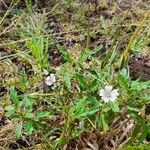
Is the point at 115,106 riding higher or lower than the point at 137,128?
higher

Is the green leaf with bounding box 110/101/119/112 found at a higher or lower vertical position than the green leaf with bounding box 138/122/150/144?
higher

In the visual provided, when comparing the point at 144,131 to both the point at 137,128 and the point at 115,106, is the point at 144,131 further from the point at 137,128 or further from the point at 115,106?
the point at 115,106

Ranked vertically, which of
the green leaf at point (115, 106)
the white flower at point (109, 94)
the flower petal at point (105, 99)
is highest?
the white flower at point (109, 94)

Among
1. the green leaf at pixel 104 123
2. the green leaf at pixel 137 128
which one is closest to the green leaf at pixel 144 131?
the green leaf at pixel 137 128

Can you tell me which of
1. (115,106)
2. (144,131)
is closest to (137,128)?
(144,131)

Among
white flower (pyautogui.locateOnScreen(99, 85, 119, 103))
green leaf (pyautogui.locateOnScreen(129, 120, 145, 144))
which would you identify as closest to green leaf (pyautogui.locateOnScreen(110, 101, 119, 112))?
white flower (pyautogui.locateOnScreen(99, 85, 119, 103))

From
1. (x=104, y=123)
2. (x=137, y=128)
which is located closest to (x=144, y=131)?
(x=137, y=128)

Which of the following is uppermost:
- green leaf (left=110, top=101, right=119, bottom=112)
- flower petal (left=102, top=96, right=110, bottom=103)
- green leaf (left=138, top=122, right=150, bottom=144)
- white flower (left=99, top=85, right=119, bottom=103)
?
white flower (left=99, top=85, right=119, bottom=103)

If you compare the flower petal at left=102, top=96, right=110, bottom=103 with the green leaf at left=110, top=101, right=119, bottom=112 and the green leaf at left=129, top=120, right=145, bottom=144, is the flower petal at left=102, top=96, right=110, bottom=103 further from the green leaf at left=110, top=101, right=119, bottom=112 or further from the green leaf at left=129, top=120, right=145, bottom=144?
the green leaf at left=129, top=120, right=145, bottom=144

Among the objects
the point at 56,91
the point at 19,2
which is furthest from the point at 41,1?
the point at 56,91

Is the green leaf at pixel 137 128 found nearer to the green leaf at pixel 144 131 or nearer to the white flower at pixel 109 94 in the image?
the green leaf at pixel 144 131

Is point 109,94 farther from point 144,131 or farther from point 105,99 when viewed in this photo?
point 144,131

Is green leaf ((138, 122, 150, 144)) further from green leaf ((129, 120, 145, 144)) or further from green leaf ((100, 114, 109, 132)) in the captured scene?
green leaf ((100, 114, 109, 132))
